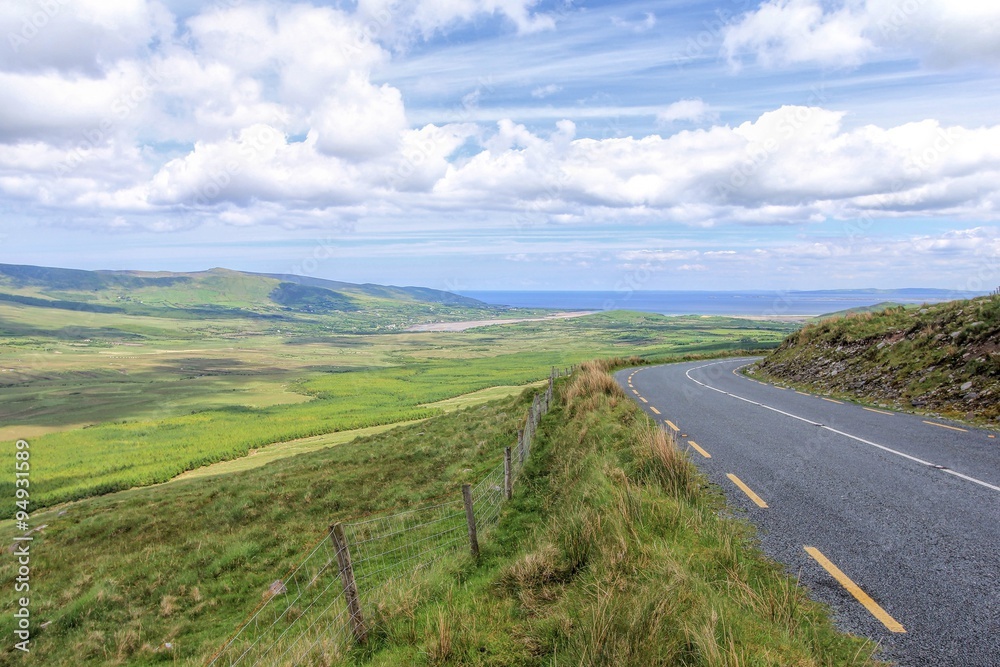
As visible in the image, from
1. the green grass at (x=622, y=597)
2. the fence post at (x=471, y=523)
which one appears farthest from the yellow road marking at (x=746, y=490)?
the fence post at (x=471, y=523)

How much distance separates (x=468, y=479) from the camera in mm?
17156

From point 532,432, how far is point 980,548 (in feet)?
39.4

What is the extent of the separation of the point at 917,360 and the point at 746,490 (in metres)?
15.3

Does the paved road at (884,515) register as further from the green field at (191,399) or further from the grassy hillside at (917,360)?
the green field at (191,399)

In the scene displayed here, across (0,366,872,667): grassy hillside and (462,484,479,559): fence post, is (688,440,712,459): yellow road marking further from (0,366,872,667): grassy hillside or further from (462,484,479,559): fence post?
(462,484,479,559): fence post

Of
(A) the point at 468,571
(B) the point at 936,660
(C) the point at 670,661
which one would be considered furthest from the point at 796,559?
(A) the point at 468,571

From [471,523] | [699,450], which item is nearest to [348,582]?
[471,523]

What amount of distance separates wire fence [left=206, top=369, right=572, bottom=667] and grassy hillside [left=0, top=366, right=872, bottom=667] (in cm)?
39

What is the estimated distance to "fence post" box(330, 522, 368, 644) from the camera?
592 cm

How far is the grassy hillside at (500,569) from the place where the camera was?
455 centimetres

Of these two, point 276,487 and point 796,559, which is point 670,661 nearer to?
point 796,559

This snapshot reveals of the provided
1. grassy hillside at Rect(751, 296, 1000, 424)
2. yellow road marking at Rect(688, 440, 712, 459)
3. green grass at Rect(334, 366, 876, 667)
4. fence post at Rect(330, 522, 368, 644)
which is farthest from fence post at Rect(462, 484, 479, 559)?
grassy hillside at Rect(751, 296, 1000, 424)

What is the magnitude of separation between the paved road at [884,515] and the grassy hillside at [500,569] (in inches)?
20.5

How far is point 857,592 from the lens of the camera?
524 centimetres
